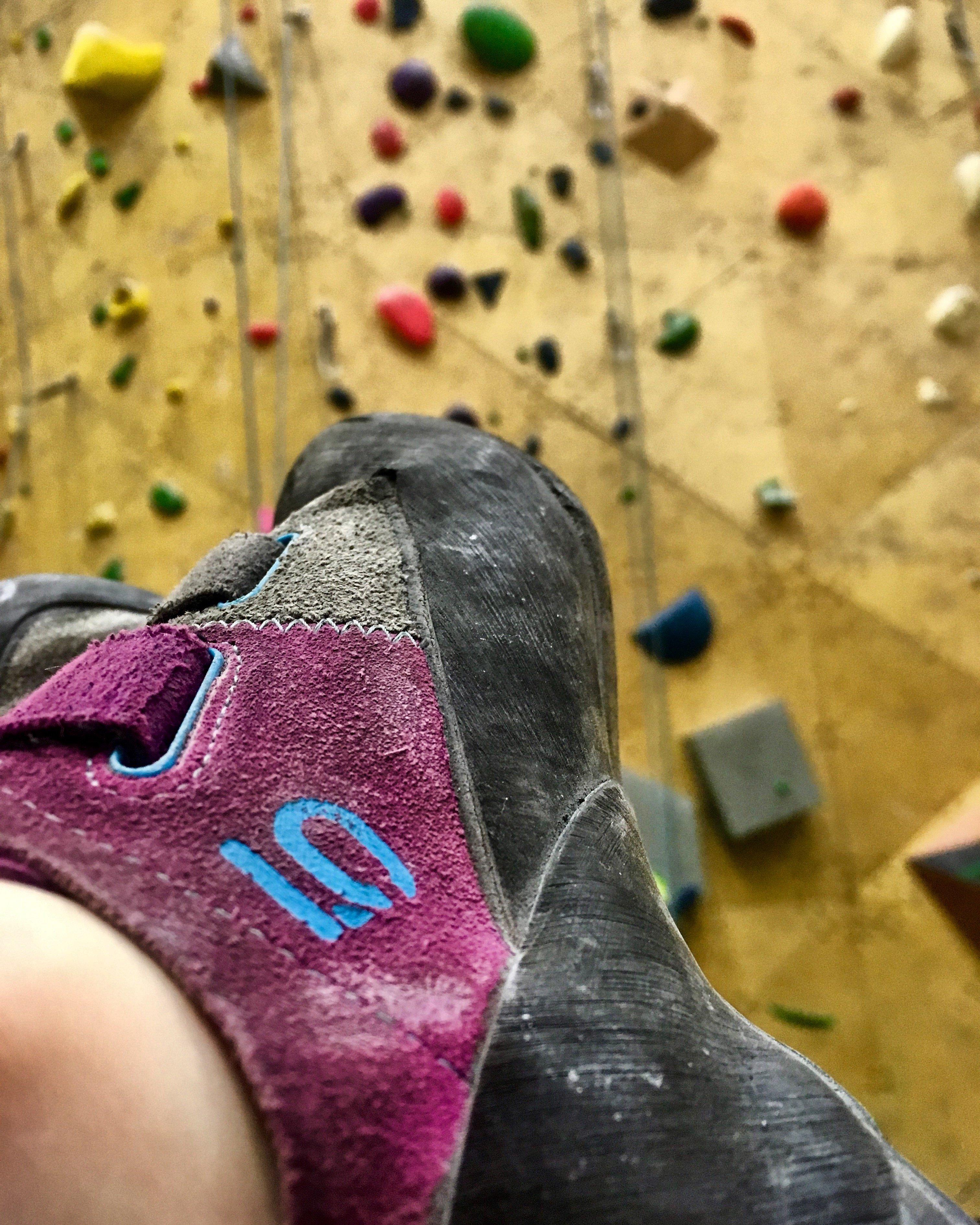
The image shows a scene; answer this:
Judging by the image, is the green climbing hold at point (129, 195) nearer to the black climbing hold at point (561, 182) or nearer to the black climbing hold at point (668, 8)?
the black climbing hold at point (561, 182)

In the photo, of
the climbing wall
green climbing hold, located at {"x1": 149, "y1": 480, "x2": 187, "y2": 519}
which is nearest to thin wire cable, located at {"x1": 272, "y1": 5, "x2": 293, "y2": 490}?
the climbing wall

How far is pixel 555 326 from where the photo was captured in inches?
34.0

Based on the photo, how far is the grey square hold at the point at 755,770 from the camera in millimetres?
764

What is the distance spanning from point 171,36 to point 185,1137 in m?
1.08

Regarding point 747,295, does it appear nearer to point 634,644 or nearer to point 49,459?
point 634,644

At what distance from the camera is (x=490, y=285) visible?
87 cm

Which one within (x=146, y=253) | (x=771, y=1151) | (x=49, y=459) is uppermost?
(x=146, y=253)

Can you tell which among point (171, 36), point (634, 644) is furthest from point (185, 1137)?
point (171, 36)

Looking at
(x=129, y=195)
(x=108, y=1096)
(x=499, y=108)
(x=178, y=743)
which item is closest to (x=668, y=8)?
(x=499, y=108)

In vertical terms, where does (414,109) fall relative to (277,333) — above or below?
above

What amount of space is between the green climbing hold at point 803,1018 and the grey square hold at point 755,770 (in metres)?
0.14

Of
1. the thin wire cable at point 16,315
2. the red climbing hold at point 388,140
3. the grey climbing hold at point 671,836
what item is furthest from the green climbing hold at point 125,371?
the grey climbing hold at point 671,836

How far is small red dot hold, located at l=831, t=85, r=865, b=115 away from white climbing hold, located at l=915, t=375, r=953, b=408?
27 centimetres

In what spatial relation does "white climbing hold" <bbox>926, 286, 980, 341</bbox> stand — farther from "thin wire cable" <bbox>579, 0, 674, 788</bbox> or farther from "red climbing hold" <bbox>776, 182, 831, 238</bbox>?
"thin wire cable" <bbox>579, 0, 674, 788</bbox>
